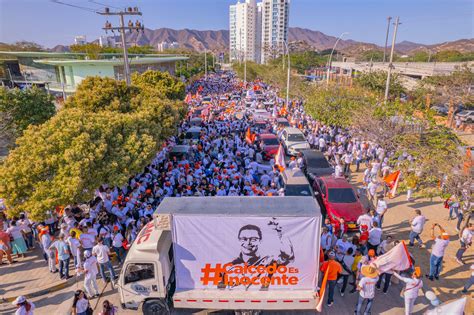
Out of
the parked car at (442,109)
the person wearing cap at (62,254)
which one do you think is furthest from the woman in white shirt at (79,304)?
the parked car at (442,109)

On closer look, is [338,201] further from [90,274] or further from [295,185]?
[90,274]

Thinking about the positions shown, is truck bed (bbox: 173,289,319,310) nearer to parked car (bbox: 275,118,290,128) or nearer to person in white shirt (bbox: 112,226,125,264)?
person in white shirt (bbox: 112,226,125,264)

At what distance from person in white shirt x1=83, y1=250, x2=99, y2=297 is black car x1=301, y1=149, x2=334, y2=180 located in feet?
32.8

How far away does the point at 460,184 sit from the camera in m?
9.47

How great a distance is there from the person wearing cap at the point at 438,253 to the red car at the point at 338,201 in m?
2.58

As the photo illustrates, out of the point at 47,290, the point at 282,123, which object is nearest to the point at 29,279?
the point at 47,290

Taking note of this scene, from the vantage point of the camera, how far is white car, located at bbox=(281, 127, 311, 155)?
18753 mm

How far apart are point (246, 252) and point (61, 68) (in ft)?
127

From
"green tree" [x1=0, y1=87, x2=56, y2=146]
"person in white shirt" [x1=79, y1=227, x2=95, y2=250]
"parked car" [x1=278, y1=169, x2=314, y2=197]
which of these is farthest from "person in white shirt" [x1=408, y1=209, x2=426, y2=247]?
"green tree" [x1=0, y1=87, x2=56, y2=146]

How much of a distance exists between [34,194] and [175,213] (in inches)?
195

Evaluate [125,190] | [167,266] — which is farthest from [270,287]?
A: [125,190]

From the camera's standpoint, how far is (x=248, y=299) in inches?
264

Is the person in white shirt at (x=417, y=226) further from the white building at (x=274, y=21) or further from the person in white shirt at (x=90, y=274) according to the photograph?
the white building at (x=274, y=21)

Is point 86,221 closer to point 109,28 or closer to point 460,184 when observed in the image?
point 460,184
